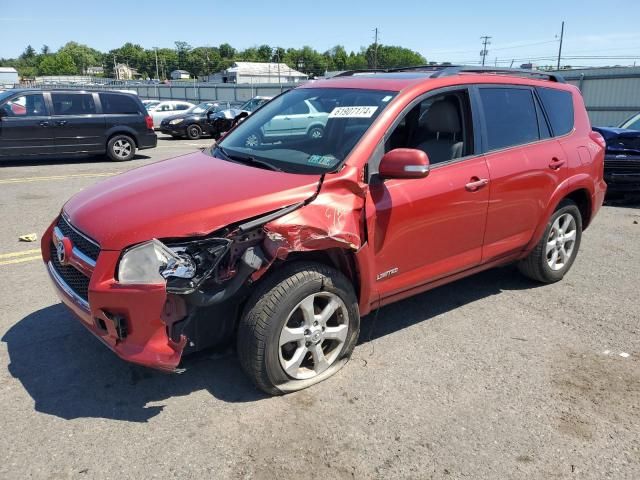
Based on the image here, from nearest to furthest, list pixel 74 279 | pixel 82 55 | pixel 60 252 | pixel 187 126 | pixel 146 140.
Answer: pixel 74 279 < pixel 60 252 < pixel 146 140 < pixel 187 126 < pixel 82 55

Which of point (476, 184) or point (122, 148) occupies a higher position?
point (476, 184)

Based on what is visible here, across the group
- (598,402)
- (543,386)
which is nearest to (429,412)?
(543,386)

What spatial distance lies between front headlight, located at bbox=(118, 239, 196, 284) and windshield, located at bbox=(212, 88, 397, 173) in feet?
3.28

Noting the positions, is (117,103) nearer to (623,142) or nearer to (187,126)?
(187,126)

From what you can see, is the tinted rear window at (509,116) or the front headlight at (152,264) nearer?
the front headlight at (152,264)

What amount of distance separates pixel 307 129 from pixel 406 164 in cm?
100

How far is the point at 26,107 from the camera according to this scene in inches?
479

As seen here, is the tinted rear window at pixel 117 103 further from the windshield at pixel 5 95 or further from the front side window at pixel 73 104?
the windshield at pixel 5 95

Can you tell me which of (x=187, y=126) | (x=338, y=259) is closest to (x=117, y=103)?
(x=187, y=126)

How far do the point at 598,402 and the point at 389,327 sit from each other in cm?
150

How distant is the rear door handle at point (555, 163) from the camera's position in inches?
181

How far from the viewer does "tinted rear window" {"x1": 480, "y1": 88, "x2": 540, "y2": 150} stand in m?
4.20

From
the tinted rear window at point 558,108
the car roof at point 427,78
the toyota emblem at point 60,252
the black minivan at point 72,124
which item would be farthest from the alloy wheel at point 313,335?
the black minivan at point 72,124

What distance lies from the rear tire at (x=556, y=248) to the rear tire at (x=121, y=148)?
11191 mm
